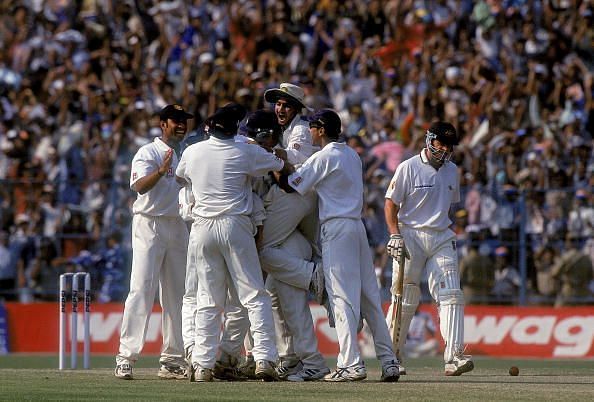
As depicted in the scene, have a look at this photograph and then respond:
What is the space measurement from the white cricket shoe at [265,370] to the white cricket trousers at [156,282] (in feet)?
4.88

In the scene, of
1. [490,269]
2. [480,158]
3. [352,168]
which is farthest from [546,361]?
[352,168]

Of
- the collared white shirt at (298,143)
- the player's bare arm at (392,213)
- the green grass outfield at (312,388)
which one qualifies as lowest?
the green grass outfield at (312,388)

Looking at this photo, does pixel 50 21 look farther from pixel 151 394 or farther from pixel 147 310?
pixel 151 394

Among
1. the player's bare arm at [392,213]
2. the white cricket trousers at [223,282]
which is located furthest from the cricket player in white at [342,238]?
the player's bare arm at [392,213]

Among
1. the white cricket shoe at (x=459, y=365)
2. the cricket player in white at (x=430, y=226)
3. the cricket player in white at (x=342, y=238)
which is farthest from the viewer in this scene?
the cricket player in white at (x=430, y=226)

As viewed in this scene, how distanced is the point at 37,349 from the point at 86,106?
18.4 feet

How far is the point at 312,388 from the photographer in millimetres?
13703

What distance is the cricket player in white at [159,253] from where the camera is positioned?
15.3 meters

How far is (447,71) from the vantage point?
2675cm

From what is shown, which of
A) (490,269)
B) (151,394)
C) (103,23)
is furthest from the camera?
(103,23)

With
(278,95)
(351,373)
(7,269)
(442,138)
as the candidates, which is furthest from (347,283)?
(7,269)

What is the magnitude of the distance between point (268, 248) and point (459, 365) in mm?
2481

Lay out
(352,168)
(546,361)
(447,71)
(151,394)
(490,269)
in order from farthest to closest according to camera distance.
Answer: (447,71)
(490,269)
(546,361)
(352,168)
(151,394)

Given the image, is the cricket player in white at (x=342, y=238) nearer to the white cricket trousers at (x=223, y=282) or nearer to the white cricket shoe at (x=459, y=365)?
the white cricket trousers at (x=223, y=282)
